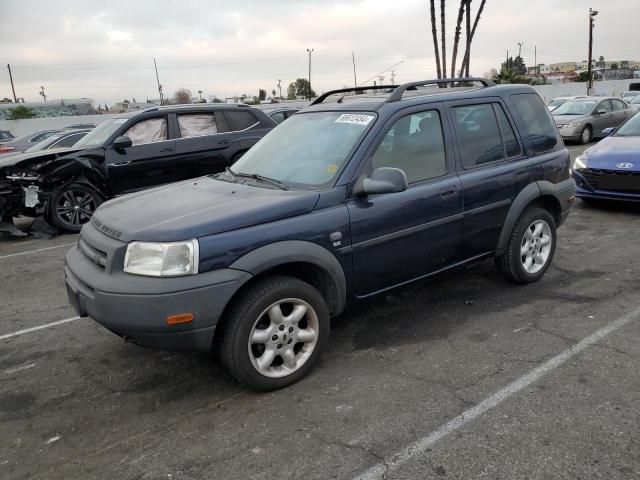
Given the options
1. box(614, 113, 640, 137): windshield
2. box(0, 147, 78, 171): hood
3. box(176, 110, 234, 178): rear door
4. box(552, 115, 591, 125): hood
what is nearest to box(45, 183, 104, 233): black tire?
box(0, 147, 78, 171): hood

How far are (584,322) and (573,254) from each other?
2035 millimetres

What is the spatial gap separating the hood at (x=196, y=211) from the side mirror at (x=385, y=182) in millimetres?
346

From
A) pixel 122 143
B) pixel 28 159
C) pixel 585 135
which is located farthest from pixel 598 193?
pixel 585 135

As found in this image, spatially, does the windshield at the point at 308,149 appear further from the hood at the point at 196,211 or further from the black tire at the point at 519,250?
the black tire at the point at 519,250

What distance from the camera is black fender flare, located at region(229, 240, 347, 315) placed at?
317 cm

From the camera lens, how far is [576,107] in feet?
58.7

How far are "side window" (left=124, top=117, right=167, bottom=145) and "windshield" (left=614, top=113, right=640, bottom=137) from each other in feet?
23.5

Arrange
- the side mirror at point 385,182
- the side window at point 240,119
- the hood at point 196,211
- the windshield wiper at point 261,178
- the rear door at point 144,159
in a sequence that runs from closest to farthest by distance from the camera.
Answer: the hood at point 196,211 → the side mirror at point 385,182 → the windshield wiper at point 261,178 → the rear door at point 144,159 → the side window at point 240,119

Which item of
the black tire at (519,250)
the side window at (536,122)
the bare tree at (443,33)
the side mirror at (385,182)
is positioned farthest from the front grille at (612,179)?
the bare tree at (443,33)

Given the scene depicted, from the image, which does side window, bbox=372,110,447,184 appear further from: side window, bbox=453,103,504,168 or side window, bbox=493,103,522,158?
side window, bbox=493,103,522,158

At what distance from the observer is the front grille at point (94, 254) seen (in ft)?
10.9

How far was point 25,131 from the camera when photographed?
3164 cm

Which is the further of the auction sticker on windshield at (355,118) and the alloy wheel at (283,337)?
the auction sticker on windshield at (355,118)

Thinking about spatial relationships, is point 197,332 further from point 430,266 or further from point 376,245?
point 430,266
